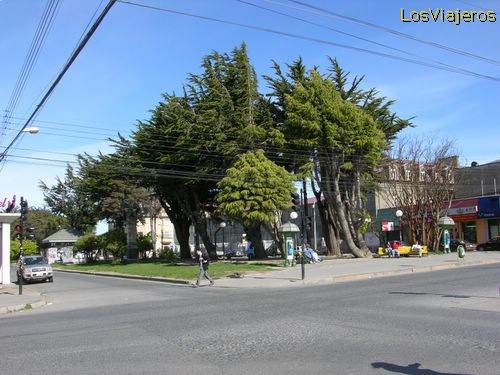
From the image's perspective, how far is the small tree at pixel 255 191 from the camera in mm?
38250

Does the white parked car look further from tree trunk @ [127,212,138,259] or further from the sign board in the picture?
the sign board

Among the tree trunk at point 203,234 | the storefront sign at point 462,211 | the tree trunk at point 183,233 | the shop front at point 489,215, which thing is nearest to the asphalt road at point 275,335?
the tree trunk at point 203,234

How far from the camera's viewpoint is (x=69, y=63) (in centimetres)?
1282

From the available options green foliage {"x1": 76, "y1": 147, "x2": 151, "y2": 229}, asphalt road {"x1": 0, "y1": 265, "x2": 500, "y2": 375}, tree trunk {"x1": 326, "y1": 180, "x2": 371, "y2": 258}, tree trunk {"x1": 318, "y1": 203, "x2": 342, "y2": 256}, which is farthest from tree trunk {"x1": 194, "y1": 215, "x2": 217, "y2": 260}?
asphalt road {"x1": 0, "y1": 265, "x2": 500, "y2": 375}

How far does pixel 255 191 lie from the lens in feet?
126

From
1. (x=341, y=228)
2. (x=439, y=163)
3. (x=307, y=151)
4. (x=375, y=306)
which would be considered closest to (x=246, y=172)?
(x=307, y=151)

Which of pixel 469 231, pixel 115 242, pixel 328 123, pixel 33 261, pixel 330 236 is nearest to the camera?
pixel 33 261

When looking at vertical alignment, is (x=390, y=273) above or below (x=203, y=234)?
below

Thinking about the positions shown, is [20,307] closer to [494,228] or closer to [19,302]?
[19,302]

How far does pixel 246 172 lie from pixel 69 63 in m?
26.2

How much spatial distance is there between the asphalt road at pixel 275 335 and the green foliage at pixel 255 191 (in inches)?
799

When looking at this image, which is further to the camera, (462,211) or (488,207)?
(462,211)

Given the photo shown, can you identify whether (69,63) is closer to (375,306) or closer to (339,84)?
→ (375,306)

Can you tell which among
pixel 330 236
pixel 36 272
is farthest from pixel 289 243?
pixel 36 272
